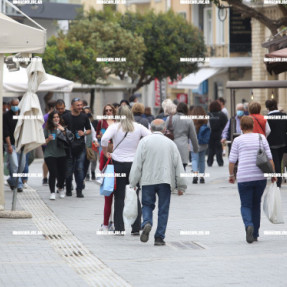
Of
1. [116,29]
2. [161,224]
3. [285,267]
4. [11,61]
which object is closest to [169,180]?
[161,224]

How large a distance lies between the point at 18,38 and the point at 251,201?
4355mm

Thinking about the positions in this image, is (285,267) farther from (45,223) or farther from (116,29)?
(116,29)

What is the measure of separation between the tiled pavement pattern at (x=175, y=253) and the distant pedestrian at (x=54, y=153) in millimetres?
1032

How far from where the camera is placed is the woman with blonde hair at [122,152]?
42.5ft

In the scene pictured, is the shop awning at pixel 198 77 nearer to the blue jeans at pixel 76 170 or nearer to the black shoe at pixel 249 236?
the blue jeans at pixel 76 170

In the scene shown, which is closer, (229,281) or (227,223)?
(229,281)

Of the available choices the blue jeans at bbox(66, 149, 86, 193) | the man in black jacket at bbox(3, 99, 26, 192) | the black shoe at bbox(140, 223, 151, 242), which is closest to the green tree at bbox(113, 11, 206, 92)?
the man in black jacket at bbox(3, 99, 26, 192)

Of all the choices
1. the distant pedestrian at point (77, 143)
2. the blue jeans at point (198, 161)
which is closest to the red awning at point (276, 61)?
the blue jeans at point (198, 161)

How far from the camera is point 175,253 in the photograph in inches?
443

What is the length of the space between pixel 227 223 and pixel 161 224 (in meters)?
2.60

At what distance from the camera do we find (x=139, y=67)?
48938 mm

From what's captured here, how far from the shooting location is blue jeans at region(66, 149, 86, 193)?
60.7ft

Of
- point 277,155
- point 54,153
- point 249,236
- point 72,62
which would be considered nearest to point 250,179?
point 249,236

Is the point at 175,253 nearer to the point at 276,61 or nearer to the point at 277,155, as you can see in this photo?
the point at 277,155
